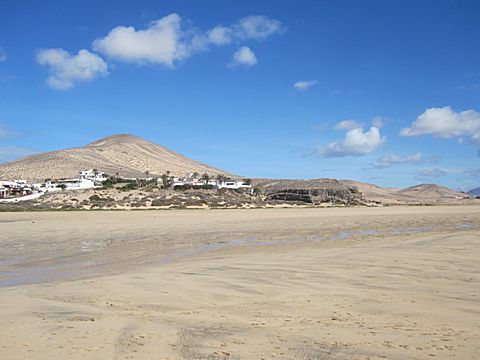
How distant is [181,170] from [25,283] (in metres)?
143

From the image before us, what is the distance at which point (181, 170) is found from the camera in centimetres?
15175

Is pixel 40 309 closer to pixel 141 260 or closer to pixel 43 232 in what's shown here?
pixel 141 260

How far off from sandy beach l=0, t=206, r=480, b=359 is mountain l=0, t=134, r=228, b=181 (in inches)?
4135

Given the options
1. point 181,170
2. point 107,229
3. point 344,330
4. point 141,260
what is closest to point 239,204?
point 107,229

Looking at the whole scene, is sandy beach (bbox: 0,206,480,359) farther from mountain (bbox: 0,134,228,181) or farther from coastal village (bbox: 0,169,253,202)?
mountain (bbox: 0,134,228,181)

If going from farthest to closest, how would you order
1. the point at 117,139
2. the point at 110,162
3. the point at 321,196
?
the point at 117,139 → the point at 110,162 → the point at 321,196

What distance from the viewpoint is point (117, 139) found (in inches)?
7461

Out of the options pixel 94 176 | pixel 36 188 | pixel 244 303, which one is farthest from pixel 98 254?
pixel 94 176

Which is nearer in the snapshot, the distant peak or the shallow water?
the shallow water

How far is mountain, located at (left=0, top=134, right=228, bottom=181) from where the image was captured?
119 m

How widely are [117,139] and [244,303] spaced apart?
19045cm

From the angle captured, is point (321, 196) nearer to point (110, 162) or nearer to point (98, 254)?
point (98, 254)

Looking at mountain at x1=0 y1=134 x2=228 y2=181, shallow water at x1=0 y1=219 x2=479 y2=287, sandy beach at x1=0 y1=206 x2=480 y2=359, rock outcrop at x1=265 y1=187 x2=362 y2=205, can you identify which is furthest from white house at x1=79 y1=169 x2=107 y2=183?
sandy beach at x1=0 y1=206 x2=480 y2=359

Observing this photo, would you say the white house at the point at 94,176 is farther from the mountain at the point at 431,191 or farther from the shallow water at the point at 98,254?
the mountain at the point at 431,191
